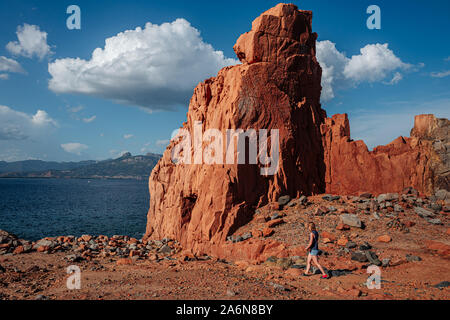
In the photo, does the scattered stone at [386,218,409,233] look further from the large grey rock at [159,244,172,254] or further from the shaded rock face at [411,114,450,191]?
the large grey rock at [159,244,172,254]

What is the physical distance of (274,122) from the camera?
17859 millimetres

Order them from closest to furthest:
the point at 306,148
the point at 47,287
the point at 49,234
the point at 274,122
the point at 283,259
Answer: the point at 47,287 < the point at 283,259 < the point at 274,122 < the point at 306,148 < the point at 49,234

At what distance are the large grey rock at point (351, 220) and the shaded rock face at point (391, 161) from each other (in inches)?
162

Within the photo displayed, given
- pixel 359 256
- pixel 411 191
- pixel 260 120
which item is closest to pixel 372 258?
pixel 359 256

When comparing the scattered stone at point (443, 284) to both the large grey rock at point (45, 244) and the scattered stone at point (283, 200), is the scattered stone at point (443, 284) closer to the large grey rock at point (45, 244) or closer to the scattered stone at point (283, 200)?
the scattered stone at point (283, 200)

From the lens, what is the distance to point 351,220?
14.6 meters

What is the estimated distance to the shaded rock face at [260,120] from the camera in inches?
654

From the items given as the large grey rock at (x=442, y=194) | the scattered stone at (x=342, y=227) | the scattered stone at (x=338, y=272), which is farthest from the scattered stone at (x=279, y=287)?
the large grey rock at (x=442, y=194)

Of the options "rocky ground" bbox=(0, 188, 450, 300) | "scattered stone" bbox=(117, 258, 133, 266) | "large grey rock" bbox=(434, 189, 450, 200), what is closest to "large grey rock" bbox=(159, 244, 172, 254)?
"rocky ground" bbox=(0, 188, 450, 300)

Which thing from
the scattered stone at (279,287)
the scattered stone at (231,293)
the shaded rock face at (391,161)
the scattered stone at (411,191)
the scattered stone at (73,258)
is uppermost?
the shaded rock face at (391,161)

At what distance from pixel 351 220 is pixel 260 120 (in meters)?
7.82

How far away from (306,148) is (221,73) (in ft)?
26.4
